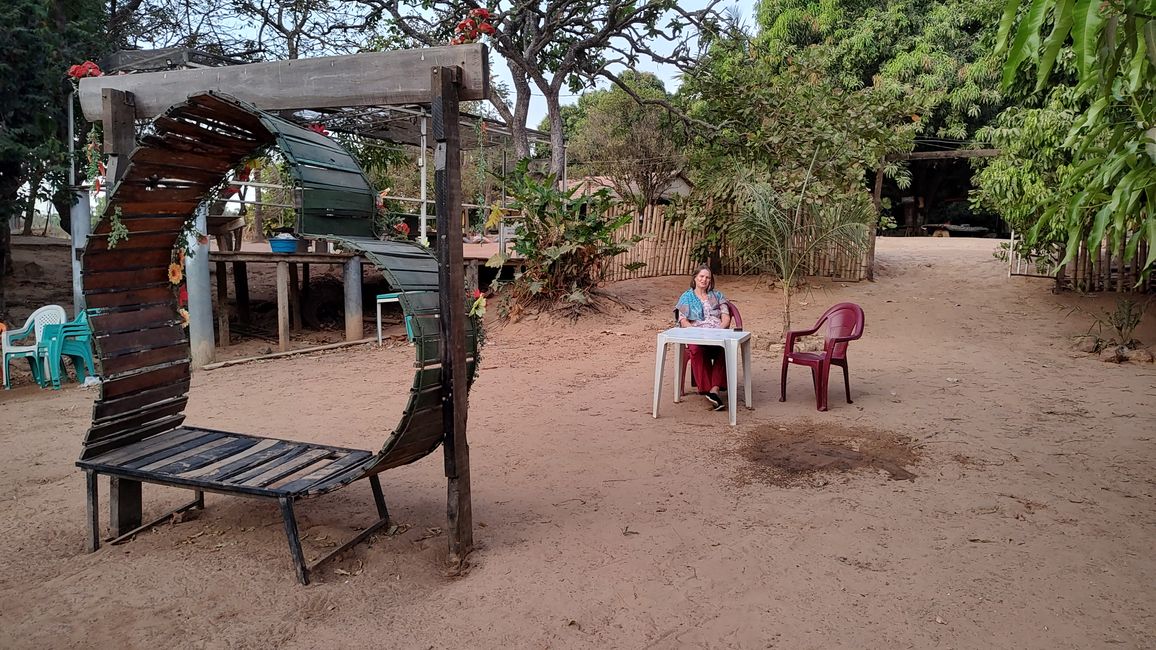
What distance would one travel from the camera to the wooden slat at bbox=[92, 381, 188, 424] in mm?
3502

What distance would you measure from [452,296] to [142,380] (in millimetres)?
1873

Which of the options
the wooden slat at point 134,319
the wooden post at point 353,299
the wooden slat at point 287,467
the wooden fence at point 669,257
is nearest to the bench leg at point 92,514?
the wooden slat at point 134,319

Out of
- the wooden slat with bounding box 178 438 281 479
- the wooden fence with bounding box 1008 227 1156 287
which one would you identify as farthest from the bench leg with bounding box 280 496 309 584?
the wooden fence with bounding box 1008 227 1156 287

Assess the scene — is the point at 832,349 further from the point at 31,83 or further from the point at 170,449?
the point at 31,83

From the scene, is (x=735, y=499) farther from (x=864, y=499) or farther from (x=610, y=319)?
(x=610, y=319)

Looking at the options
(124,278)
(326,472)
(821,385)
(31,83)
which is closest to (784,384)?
(821,385)

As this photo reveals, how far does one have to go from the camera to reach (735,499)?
396 cm

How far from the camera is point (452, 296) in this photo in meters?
3.08

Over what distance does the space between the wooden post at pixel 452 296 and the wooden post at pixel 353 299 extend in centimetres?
764

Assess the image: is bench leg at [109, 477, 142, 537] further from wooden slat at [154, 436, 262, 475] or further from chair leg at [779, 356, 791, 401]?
chair leg at [779, 356, 791, 401]

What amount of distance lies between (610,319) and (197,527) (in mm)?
6978

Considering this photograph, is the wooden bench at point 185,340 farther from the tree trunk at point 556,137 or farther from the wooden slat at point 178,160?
the tree trunk at point 556,137

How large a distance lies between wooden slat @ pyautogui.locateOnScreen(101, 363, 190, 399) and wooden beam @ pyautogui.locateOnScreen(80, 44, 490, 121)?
137 cm

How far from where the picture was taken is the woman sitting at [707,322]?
5.99 metres
